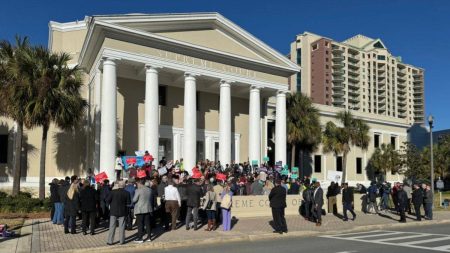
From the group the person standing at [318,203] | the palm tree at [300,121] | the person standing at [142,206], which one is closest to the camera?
the person standing at [142,206]

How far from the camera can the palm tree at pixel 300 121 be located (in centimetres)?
3678

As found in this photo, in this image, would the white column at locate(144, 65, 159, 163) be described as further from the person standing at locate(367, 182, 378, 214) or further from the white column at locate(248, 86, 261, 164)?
the person standing at locate(367, 182, 378, 214)

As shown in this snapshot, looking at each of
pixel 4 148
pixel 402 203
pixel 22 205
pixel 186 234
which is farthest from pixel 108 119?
pixel 402 203

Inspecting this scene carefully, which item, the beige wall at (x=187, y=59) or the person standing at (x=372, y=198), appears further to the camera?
the beige wall at (x=187, y=59)

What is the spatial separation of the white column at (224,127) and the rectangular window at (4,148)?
13.0 metres

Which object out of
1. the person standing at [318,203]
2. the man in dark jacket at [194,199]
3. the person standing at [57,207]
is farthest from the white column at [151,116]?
the man in dark jacket at [194,199]

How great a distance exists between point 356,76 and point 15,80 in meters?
117

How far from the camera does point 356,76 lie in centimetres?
12812

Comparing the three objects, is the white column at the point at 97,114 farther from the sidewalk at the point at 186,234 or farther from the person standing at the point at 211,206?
the person standing at the point at 211,206

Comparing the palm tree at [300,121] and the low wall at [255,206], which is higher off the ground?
the palm tree at [300,121]

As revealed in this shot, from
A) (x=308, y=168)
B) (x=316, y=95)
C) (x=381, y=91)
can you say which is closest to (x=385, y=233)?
(x=308, y=168)

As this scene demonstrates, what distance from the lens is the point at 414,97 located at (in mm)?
152375

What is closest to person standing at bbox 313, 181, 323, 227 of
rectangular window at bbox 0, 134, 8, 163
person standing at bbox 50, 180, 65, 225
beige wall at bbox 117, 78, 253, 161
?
person standing at bbox 50, 180, 65, 225

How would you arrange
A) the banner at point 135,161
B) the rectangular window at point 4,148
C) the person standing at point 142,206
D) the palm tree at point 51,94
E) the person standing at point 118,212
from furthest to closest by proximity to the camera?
the rectangular window at point 4,148, the banner at point 135,161, the palm tree at point 51,94, the person standing at point 142,206, the person standing at point 118,212
